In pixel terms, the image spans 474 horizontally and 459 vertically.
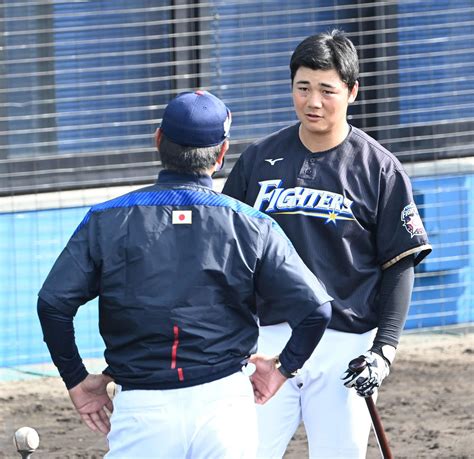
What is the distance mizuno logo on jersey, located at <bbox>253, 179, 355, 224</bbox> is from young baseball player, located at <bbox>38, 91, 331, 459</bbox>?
63cm

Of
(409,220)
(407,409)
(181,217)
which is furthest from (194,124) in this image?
(407,409)

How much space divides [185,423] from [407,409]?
10.9ft

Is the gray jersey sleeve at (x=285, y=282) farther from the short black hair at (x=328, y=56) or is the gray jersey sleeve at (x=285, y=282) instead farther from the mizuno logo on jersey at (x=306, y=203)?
the short black hair at (x=328, y=56)

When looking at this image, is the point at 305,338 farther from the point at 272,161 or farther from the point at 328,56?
the point at 328,56

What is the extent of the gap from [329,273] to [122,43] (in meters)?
3.45

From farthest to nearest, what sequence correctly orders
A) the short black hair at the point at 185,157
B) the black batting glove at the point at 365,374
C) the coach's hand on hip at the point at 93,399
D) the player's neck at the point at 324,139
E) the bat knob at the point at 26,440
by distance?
the player's neck at the point at 324,139 < the black batting glove at the point at 365,374 < the bat knob at the point at 26,440 < the coach's hand on hip at the point at 93,399 < the short black hair at the point at 185,157

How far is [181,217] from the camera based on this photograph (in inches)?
130

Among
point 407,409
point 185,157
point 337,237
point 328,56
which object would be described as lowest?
point 407,409

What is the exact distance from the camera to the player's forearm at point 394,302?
13.2ft

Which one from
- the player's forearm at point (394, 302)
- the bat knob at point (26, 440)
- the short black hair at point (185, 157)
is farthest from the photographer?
the player's forearm at point (394, 302)

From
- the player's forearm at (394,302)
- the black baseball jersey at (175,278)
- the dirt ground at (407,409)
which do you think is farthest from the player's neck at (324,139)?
the dirt ground at (407,409)

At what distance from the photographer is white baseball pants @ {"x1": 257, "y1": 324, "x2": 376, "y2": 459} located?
4086 millimetres

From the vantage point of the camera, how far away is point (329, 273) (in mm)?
4051

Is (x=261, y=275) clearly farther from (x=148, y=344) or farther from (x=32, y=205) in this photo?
(x=32, y=205)
